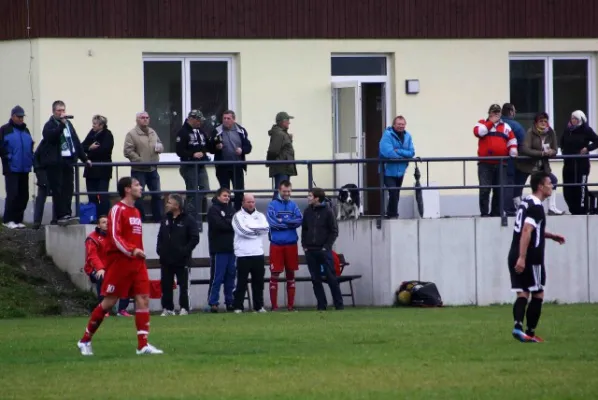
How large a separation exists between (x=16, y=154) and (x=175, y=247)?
12.4 feet

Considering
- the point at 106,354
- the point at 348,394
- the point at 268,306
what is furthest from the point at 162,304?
the point at 348,394

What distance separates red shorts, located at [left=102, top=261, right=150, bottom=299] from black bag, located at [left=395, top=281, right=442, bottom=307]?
9.52m

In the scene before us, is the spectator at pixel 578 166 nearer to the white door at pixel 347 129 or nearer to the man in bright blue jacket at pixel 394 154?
the man in bright blue jacket at pixel 394 154

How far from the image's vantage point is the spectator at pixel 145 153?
966 inches

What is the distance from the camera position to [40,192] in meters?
25.0

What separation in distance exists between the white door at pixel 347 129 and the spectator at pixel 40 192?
5.79m

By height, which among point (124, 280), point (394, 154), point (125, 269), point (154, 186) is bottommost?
point (124, 280)

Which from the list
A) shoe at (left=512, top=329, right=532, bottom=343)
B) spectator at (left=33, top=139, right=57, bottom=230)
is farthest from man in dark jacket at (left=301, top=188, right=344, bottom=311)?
shoe at (left=512, top=329, right=532, bottom=343)

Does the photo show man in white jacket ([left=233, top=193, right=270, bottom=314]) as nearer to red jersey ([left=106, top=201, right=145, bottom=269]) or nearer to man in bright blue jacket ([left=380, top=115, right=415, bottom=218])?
man in bright blue jacket ([left=380, top=115, right=415, bottom=218])

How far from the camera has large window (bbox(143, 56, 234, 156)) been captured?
2731 cm

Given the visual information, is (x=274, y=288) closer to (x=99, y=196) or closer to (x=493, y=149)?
(x=99, y=196)

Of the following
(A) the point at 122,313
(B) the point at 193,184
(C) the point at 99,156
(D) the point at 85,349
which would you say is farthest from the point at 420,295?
(D) the point at 85,349
